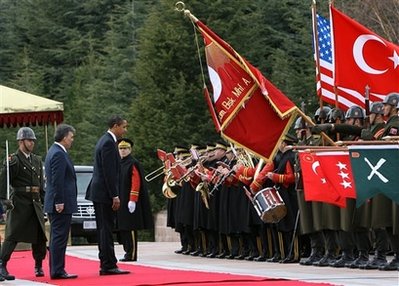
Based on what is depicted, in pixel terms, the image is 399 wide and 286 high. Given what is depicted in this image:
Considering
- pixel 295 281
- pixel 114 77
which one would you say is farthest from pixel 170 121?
pixel 295 281

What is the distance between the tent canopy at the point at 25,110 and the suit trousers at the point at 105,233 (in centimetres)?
568

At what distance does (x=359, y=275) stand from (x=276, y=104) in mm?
2330

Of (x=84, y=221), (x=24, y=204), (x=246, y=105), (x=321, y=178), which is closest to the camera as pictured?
(x=246, y=105)

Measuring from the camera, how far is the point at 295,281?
15.8m

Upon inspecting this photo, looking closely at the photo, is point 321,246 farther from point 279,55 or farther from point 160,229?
point 279,55

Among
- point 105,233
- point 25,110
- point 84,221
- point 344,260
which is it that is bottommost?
point 344,260

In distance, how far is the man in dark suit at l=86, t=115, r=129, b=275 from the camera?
18.2m

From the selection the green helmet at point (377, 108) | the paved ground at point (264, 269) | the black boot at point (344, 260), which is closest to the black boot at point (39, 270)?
the paved ground at point (264, 269)

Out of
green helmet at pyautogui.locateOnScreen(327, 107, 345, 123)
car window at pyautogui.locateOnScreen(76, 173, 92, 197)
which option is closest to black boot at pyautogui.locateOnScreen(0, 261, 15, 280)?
green helmet at pyautogui.locateOnScreen(327, 107, 345, 123)

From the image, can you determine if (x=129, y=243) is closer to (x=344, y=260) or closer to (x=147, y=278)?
(x=344, y=260)

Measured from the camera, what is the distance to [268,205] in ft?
65.9

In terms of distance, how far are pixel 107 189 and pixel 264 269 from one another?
2548 millimetres

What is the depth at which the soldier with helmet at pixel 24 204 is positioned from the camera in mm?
18906

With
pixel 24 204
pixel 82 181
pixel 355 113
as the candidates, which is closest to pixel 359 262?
pixel 355 113
